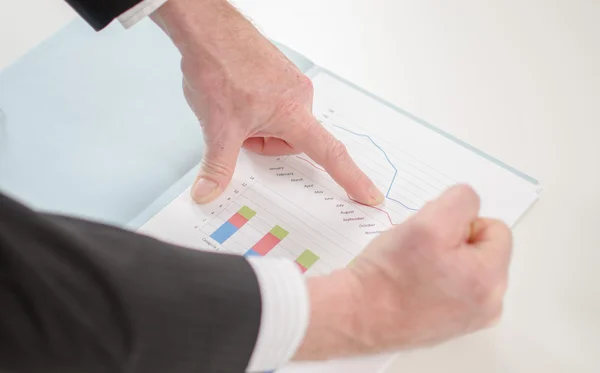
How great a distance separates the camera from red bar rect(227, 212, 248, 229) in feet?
2.18

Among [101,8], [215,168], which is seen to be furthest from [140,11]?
[215,168]

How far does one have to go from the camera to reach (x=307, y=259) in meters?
0.63

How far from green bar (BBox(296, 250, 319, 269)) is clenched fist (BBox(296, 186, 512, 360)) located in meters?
0.11

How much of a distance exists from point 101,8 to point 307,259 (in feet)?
1.22

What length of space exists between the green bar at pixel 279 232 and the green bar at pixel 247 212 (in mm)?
31

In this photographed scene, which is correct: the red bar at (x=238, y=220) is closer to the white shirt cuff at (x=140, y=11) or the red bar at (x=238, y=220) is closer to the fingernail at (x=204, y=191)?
the fingernail at (x=204, y=191)

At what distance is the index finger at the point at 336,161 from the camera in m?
0.68

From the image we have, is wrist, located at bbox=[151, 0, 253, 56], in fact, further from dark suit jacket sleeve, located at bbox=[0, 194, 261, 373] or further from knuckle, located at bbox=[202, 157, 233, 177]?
dark suit jacket sleeve, located at bbox=[0, 194, 261, 373]

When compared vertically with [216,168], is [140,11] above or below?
above

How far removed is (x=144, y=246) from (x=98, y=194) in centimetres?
29

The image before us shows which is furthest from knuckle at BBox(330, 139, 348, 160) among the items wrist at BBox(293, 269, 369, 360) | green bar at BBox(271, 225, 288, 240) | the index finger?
wrist at BBox(293, 269, 369, 360)

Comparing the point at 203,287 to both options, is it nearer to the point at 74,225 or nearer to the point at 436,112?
the point at 74,225

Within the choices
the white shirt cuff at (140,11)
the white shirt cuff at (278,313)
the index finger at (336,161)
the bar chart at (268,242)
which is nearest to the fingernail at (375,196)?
the index finger at (336,161)

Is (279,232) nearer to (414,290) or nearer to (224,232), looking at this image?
(224,232)
